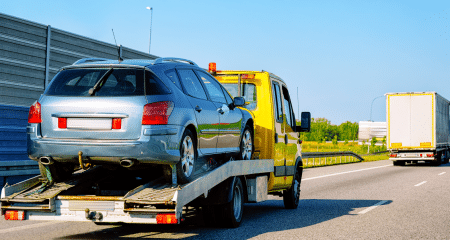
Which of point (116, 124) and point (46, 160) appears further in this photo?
point (46, 160)

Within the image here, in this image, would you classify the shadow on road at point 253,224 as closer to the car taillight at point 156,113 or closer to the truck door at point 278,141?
the truck door at point 278,141

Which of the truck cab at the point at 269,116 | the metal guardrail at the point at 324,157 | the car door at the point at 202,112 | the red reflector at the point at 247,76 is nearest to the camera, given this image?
the car door at the point at 202,112

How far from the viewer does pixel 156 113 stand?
245 inches

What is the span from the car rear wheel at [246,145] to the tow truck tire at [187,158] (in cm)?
187

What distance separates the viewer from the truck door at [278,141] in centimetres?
993

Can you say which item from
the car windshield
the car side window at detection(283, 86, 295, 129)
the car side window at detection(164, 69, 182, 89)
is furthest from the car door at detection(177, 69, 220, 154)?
the car side window at detection(283, 86, 295, 129)

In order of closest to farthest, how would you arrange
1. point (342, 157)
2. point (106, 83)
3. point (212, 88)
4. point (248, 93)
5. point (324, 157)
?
point (106, 83)
point (212, 88)
point (248, 93)
point (324, 157)
point (342, 157)

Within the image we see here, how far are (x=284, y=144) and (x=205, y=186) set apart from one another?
372 cm

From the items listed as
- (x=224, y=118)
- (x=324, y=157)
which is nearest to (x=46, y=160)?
(x=224, y=118)

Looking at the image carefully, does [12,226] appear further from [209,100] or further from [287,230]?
[287,230]

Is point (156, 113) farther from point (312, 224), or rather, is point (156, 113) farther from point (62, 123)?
point (312, 224)

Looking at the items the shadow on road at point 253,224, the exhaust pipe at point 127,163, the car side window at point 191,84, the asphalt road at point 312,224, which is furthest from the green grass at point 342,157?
the exhaust pipe at point 127,163

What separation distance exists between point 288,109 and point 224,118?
10.8 feet

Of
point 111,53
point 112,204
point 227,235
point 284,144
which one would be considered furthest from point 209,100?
point 111,53
